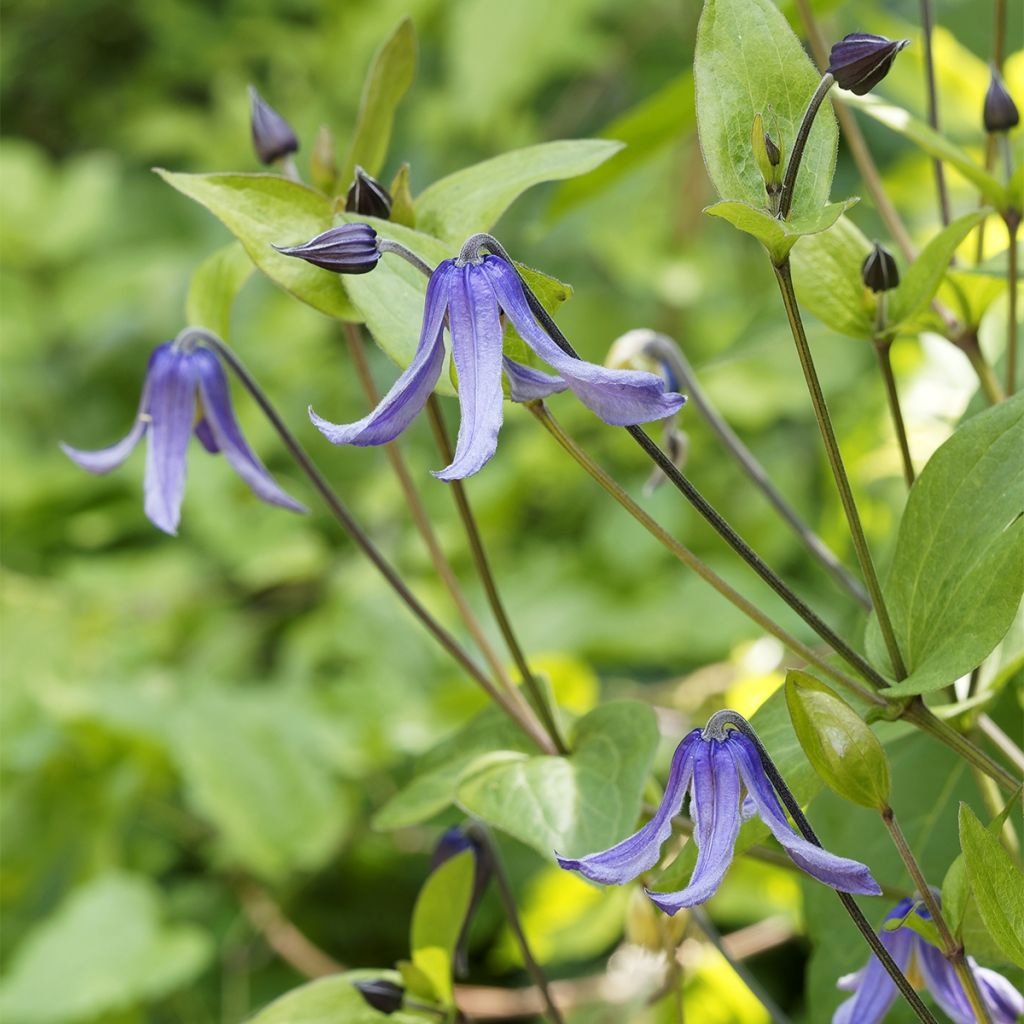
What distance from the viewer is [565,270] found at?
5.02ft

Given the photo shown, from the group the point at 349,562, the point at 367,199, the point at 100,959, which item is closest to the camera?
the point at 367,199

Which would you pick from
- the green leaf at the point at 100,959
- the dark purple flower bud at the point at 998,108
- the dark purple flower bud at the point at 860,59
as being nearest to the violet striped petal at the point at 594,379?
the dark purple flower bud at the point at 860,59

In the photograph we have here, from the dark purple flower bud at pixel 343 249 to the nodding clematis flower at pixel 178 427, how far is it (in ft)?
0.39

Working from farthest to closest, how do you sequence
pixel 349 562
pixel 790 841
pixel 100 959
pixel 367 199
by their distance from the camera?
pixel 349 562, pixel 100 959, pixel 367 199, pixel 790 841

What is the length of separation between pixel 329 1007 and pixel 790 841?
0.80 feet

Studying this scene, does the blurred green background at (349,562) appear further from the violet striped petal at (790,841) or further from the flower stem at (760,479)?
the violet striped petal at (790,841)

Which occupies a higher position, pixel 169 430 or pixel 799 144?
pixel 799 144

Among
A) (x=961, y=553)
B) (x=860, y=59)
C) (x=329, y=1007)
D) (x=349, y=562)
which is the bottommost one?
(x=349, y=562)

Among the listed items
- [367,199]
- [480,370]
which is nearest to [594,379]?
[480,370]

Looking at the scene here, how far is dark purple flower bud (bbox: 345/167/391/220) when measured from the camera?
39 centimetres

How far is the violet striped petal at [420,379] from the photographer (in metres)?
0.31

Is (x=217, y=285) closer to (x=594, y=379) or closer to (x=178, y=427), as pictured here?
(x=178, y=427)

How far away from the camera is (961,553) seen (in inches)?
14.2

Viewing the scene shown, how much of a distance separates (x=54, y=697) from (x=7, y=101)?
65.2 inches
